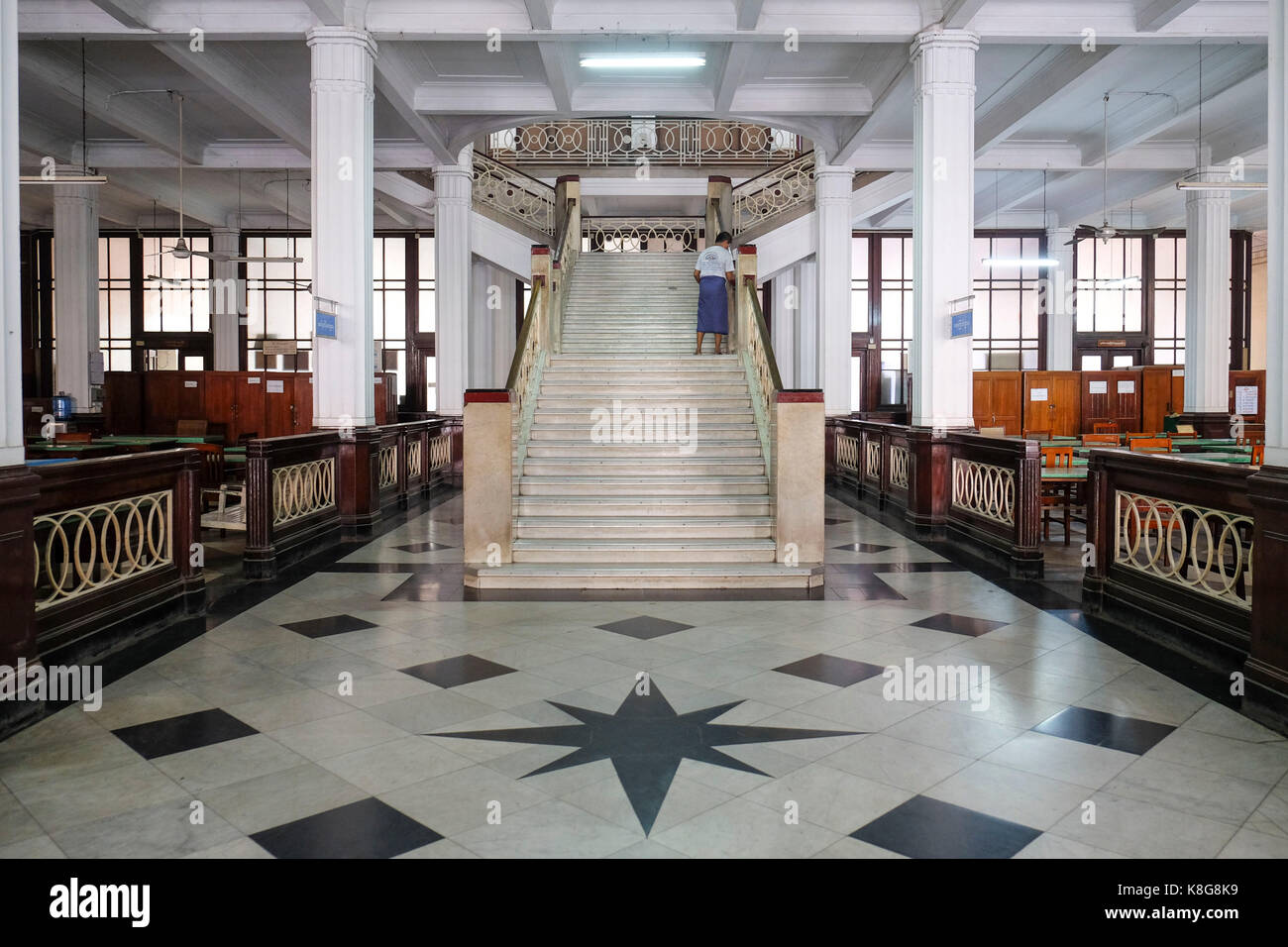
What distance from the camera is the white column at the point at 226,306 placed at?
766 inches

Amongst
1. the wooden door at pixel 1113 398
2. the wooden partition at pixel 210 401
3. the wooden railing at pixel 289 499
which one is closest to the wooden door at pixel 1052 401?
the wooden door at pixel 1113 398

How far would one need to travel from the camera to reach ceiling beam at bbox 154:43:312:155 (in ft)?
32.1

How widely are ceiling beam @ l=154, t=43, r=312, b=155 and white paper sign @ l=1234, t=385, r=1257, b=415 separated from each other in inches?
664

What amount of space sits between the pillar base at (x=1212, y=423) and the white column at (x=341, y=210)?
513 inches

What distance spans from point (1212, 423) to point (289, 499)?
14048 mm

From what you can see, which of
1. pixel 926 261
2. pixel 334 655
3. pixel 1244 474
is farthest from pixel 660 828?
pixel 926 261

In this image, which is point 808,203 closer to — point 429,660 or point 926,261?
point 926,261

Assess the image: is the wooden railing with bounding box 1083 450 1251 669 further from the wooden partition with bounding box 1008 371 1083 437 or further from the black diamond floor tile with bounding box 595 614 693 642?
the wooden partition with bounding box 1008 371 1083 437

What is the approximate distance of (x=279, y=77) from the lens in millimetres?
11344

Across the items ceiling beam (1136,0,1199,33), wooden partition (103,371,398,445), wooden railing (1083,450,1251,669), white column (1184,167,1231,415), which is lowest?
wooden railing (1083,450,1251,669)

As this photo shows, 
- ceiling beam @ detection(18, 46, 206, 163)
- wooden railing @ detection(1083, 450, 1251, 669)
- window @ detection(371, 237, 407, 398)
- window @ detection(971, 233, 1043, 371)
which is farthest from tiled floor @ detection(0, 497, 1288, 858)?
window @ detection(971, 233, 1043, 371)

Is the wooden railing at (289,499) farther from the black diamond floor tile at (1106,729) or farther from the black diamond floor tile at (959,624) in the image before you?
the black diamond floor tile at (1106,729)

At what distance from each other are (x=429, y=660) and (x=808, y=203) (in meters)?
12.5

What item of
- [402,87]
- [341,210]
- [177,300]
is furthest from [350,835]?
[177,300]
